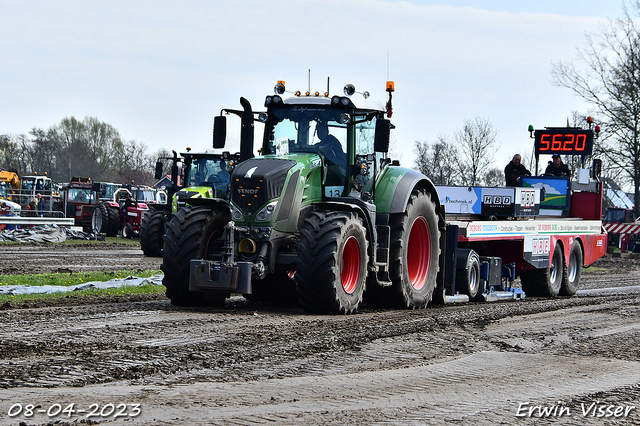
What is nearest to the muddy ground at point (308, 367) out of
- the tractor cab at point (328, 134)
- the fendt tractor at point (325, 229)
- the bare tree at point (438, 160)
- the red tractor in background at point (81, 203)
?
the fendt tractor at point (325, 229)

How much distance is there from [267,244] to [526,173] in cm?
905

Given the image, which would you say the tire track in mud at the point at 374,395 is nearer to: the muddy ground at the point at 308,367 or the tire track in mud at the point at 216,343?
the muddy ground at the point at 308,367

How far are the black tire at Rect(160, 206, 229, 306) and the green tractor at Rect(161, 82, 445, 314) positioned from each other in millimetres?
14

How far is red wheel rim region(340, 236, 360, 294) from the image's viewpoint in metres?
10.1

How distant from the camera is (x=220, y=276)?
9492 mm

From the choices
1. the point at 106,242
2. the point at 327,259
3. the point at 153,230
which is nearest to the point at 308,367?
the point at 327,259

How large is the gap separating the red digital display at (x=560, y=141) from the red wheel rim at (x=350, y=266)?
9.79 m

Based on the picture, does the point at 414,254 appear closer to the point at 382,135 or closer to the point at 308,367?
the point at 382,135

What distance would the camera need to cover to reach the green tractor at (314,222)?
961 cm

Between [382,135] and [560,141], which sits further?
[560,141]

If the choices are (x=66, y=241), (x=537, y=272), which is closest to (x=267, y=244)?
(x=537, y=272)

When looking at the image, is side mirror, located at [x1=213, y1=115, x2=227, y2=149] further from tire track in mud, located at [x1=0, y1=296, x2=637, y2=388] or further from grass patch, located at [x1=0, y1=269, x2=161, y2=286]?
grass patch, located at [x1=0, y1=269, x2=161, y2=286]

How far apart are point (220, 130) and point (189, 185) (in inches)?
457

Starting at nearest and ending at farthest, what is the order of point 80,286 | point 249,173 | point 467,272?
point 249,173 → point 467,272 → point 80,286
